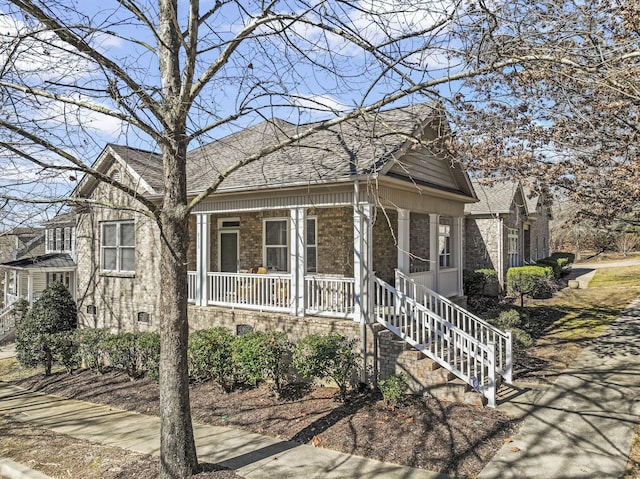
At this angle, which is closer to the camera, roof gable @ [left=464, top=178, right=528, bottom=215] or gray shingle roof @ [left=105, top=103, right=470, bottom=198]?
gray shingle roof @ [left=105, top=103, right=470, bottom=198]

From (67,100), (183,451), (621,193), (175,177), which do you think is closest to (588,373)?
(621,193)

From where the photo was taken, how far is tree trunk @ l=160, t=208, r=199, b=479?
5758mm

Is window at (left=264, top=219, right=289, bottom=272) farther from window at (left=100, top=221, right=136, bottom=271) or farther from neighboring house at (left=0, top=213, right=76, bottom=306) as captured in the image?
neighboring house at (left=0, top=213, right=76, bottom=306)

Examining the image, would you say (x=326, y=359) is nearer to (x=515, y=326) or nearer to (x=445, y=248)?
(x=515, y=326)

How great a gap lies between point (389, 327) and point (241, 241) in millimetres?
6516

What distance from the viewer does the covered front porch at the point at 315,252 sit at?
9.57 metres

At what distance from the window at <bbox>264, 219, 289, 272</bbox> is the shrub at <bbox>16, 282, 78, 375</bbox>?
623 centimetres

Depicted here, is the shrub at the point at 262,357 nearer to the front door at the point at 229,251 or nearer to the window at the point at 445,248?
the front door at the point at 229,251

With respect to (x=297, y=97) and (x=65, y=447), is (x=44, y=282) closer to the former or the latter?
(x=65, y=447)

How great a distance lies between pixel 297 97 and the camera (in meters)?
5.73

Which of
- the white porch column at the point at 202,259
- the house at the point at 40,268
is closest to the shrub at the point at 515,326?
the white porch column at the point at 202,259

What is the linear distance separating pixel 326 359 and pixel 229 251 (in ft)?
22.5

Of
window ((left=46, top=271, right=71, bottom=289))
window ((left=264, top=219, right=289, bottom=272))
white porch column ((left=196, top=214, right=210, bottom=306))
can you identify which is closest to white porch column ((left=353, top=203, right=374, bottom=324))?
window ((left=264, top=219, right=289, bottom=272))

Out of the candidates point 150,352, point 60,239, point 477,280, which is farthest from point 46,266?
point 477,280
